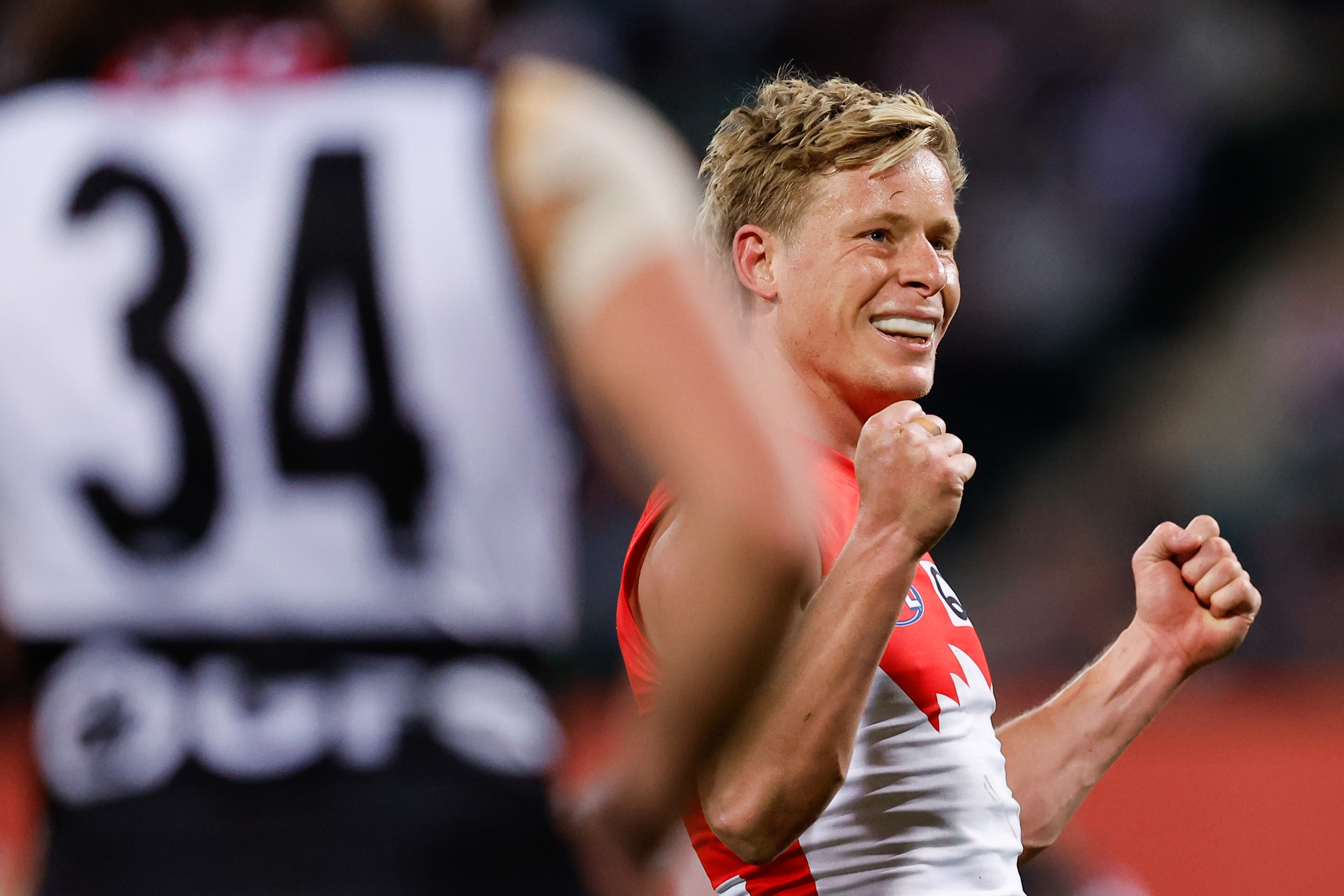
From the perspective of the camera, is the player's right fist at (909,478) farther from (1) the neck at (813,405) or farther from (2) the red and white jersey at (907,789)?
(1) the neck at (813,405)

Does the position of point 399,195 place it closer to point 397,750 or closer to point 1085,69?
point 397,750

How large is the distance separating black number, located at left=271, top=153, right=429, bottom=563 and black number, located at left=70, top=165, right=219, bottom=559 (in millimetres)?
64

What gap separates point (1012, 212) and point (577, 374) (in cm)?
815

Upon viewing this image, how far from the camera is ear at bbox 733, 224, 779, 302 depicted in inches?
95.1

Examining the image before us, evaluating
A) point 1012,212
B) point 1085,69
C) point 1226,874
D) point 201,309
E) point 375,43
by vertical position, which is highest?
point 1085,69

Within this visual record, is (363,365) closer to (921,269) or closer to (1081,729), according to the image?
(921,269)

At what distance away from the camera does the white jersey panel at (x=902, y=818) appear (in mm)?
2102

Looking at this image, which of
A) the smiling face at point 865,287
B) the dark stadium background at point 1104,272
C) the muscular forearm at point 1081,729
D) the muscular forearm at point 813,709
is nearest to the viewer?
the muscular forearm at point 813,709

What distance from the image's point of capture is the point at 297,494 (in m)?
1.12

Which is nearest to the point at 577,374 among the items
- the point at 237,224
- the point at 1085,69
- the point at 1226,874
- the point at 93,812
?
the point at 237,224

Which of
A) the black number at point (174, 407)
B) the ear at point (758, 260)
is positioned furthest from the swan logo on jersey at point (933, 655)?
the black number at point (174, 407)

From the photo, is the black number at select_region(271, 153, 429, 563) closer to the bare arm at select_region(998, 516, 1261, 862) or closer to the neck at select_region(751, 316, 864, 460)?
the neck at select_region(751, 316, 864, 460)

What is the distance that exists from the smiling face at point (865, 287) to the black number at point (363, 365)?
132 cm

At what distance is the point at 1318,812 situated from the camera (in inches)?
204
